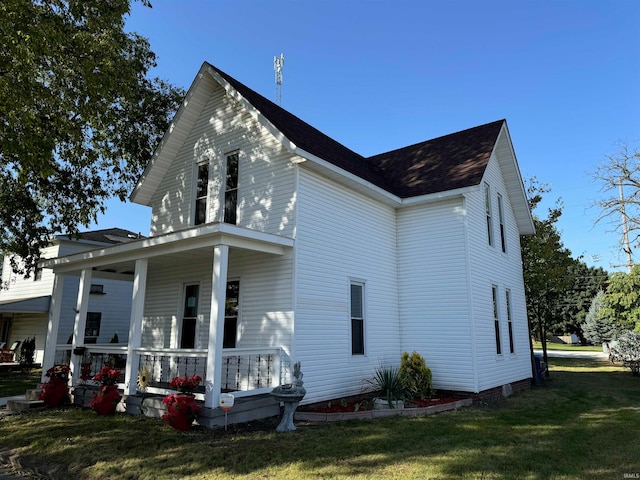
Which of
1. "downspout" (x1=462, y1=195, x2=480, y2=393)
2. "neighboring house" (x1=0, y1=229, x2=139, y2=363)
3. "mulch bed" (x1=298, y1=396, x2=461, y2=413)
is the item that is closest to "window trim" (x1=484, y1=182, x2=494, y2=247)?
"downspout" (x1=462, y1=195, x2=480, y2=393)

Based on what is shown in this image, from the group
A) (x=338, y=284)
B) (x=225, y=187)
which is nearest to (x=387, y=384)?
(x=338, y=284)

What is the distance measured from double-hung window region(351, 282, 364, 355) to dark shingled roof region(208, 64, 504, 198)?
9.87 ft

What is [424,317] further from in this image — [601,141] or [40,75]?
[601,141]

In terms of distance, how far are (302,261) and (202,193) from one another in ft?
14.4

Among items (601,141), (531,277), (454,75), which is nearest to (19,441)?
(454,75)

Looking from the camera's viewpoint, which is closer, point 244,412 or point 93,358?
point 244,412

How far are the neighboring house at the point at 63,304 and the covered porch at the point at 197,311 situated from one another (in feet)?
39.5

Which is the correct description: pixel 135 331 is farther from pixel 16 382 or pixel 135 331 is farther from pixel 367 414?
pixel 16 382

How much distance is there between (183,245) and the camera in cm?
862

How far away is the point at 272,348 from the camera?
876 cm

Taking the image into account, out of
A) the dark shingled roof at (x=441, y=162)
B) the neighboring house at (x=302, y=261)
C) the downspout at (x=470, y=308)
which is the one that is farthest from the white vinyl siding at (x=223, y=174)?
the downspout at (x=470, y=308)

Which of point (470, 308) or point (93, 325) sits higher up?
point (470, 308)

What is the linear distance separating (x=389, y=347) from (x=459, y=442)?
484 centimetres

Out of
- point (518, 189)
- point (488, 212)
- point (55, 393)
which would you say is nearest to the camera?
point (55, 393)
